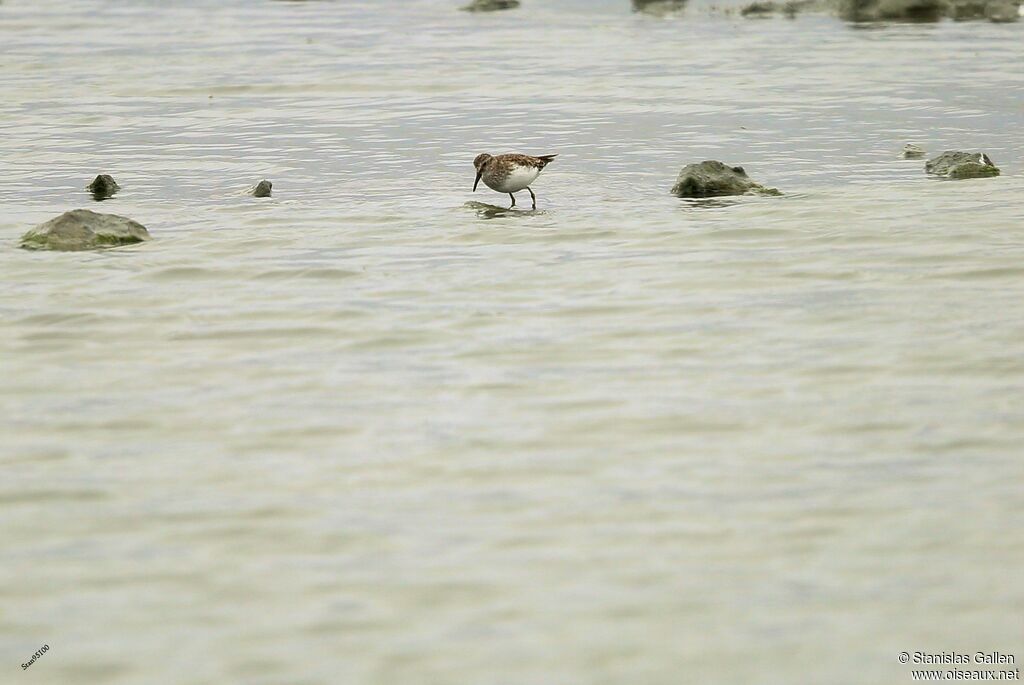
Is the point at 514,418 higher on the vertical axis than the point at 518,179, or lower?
lower

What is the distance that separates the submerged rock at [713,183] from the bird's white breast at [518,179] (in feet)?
4.97

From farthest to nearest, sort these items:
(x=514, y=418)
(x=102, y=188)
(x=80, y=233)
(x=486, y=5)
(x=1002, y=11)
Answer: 1. (x=486, y=5)
2. (x=1002, y=11)
3. (x=102, y=188)
4. (x=80, y=233)
5. (x=514, y=418)

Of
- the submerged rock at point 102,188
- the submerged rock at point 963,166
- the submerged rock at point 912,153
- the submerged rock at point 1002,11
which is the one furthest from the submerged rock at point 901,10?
the submerged rock at point 102,188

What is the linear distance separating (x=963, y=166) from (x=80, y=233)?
8.87 metres

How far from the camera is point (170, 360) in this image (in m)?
9.55

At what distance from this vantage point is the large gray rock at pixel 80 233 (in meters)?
12.8

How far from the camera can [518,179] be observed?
1455cm

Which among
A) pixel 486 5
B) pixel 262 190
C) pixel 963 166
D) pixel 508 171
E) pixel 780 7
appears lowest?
pixel 963 166

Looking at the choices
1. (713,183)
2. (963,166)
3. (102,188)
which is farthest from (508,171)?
(963,166)

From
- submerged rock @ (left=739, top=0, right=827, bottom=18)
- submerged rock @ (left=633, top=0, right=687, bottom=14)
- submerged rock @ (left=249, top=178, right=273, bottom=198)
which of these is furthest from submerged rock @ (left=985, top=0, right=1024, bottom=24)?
submerged rock @ (left=249, top=178, right=273, bottom=198)

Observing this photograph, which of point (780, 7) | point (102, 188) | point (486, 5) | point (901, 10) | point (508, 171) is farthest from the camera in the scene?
point (486, 5)

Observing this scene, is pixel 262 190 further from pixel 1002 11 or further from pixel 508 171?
pixel 1002 11

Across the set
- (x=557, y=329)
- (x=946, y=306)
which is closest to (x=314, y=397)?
(x=557, y=329)

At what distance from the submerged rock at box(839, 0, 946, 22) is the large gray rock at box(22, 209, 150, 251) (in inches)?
934
